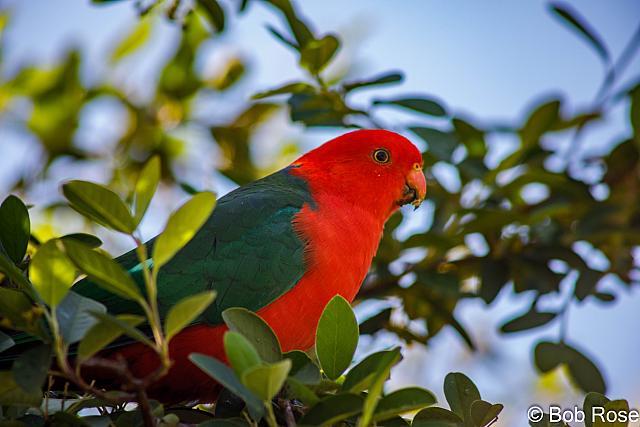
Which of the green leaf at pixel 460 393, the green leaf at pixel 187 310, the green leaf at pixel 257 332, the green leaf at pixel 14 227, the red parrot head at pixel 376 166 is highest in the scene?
the green leaf at pixel 187 310

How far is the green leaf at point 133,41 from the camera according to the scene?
13.8 ft

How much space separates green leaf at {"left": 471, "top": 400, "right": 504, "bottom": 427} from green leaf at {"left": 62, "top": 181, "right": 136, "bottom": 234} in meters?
0.90

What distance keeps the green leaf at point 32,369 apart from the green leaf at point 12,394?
1.9 inches

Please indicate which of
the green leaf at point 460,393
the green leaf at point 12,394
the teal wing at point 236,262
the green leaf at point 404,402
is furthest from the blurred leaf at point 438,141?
the green leaf at point 12,394

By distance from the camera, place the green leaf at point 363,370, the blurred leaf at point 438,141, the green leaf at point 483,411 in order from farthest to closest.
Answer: the blurred leaf at point 438,141 < the green leaf at point 483,411 < the green leaf at point 363,370

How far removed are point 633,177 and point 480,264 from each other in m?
0.78

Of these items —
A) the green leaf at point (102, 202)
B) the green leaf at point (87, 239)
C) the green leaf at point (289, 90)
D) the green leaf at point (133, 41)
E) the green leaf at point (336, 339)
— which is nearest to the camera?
the green leaf at point (102, 202)

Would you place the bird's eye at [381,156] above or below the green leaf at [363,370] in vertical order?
below

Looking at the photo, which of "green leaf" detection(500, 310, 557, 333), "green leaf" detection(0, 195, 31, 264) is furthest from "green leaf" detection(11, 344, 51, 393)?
"green leaf" detection(500, 310, 557, 333)

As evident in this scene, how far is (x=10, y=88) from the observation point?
12.9ft

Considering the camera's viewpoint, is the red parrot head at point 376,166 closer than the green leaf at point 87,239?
No

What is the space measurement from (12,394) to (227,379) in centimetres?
46

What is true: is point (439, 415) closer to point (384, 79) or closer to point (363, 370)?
point (363, 370)

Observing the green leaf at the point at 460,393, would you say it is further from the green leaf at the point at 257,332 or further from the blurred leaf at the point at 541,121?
the blurred leaf at the point at 541,121
